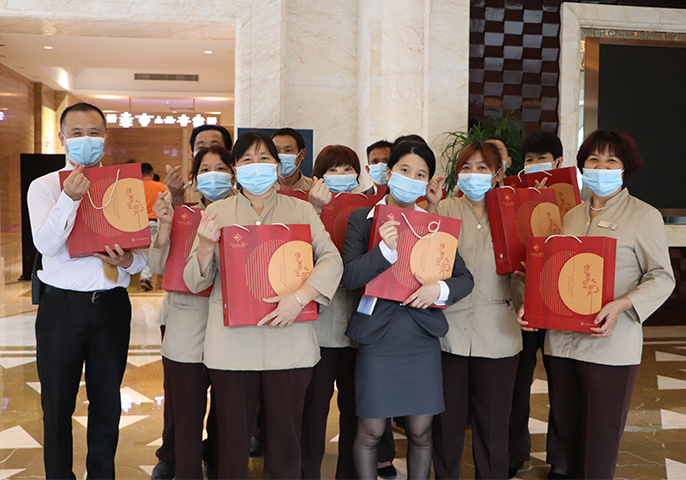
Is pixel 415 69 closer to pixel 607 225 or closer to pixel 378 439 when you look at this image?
pixel 607 225

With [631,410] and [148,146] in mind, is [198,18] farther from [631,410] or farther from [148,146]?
[148,146]

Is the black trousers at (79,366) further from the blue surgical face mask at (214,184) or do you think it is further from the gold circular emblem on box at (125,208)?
the blue surgical face mask at (214,184)

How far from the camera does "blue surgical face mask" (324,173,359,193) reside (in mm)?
3221

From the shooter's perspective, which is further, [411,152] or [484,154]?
[484,154]

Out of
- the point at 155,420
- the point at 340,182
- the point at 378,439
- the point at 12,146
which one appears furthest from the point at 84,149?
the point at 12,146

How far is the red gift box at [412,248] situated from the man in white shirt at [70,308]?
3.59 feet

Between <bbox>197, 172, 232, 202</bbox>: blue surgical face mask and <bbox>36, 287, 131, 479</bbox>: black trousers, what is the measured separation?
594 mm

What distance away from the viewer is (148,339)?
6207 mm

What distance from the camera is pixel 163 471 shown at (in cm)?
302

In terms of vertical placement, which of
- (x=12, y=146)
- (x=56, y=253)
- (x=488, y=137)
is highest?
(x=12, y=146)

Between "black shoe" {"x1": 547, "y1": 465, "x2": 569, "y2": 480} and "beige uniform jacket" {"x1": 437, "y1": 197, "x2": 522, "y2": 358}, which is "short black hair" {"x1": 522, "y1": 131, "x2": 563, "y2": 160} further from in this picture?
"black shoe" {"x1": 547, "y1": 465, "x2": 569, "y2": 480}

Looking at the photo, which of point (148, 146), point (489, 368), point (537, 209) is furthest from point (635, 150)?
point (148, 146)

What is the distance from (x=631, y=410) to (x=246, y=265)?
10.4 ft

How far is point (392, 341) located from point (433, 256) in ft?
1.30
